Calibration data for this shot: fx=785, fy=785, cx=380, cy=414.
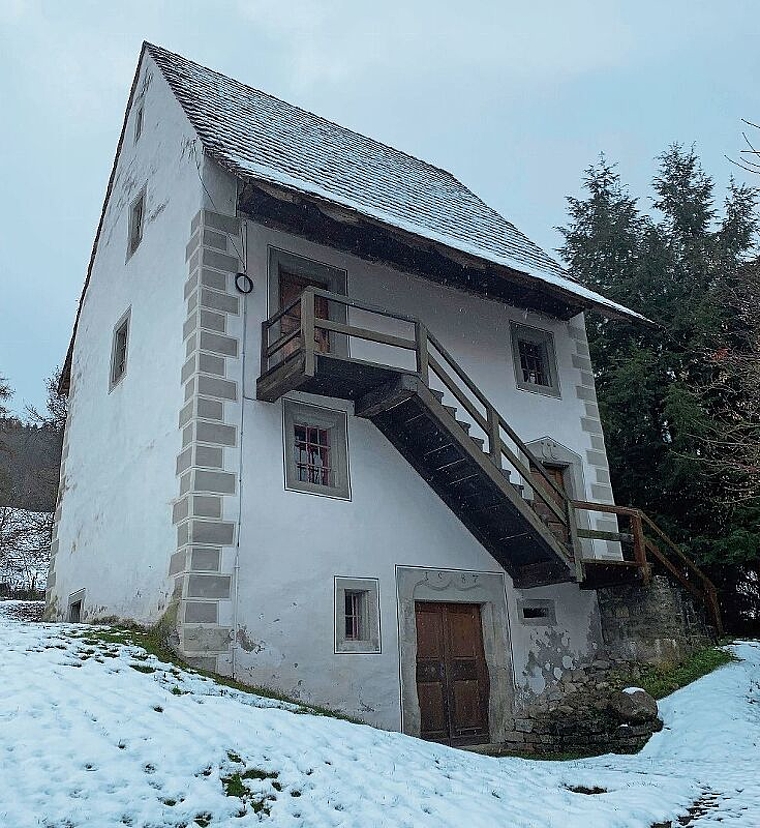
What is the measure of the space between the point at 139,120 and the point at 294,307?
6.68 meters

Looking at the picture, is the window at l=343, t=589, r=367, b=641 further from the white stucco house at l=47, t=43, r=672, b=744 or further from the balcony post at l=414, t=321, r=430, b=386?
the balcony post at l=414, t=321, r=430, b=386

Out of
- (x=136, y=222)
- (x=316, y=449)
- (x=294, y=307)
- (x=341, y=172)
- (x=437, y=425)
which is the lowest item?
(x=316, y=449)

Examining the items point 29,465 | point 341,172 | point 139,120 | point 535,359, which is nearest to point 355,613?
point 535,359

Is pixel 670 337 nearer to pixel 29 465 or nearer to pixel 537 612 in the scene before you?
pixel 537 612

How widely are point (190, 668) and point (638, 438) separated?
1362cm

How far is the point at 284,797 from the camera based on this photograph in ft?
18.7

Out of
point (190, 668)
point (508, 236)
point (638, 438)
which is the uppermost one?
point (508, 236)

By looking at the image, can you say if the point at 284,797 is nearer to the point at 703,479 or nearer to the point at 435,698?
the point at 435,698

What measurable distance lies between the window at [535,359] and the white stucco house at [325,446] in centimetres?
5

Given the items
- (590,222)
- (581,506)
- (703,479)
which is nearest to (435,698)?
(581,506)

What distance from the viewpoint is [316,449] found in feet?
37.7

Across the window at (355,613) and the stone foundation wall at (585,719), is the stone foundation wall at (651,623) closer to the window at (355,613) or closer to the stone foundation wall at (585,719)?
the stone foundation wall at (585,719)

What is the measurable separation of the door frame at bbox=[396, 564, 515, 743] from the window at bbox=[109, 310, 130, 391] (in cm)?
614

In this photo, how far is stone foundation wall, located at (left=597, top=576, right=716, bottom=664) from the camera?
12.6 metres
